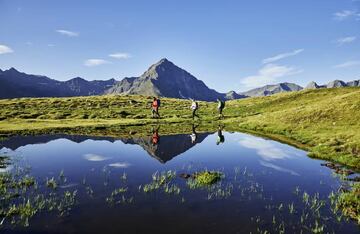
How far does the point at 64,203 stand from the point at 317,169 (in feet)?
59.7

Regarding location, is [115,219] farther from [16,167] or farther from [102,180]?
[16,167]

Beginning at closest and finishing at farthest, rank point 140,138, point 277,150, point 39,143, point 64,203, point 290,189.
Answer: point 64,203 → point 290,189 → point 277,150 → point 39,143 → point 140,138

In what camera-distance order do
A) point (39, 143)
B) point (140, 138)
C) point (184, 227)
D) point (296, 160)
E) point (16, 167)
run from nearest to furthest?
point (184, 227), point (16, 167), point (296, 160), point (39, 143), point (140, 138)

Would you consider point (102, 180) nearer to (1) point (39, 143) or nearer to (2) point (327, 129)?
(1) point (39, 143)

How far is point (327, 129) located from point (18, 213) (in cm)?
3688

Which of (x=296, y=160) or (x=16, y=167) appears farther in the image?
(x=296, y=160)

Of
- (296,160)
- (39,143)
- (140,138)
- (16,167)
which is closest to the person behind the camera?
(16,167)

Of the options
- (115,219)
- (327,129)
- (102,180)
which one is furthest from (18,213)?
(327,129)

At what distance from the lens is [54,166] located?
2492 cm

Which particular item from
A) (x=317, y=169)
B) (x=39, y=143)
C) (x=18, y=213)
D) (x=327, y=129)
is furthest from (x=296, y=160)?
(x=39, y=143)

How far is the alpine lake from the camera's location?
1385 cm

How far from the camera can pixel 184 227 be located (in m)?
13.6

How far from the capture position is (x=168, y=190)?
18500 mm

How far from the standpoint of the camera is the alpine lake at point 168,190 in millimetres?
13852
